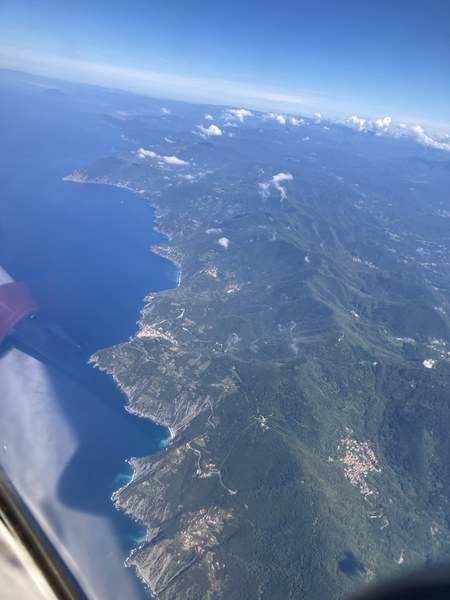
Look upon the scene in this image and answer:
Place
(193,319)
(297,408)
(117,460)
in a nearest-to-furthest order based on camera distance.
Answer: (117,460)
(297,408)
(193,319)

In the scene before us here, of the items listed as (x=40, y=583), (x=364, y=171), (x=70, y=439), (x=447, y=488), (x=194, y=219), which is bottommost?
(x=364, y=171)

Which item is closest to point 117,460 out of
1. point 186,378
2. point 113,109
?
point 186,378

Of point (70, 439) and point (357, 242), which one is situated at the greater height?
point (70, 439)

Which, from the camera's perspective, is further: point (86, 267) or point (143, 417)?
point (86, 267)

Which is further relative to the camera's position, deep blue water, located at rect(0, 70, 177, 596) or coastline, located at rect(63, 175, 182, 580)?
deep blue water, located at rect(0, 70, 177, 596)

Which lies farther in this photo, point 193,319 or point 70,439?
point 193,319

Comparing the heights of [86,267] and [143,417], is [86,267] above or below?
below

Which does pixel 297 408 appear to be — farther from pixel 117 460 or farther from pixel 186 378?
pixel 117 460

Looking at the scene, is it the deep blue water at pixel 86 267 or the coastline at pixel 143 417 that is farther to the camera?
the deep blue water at pixel 86 267
